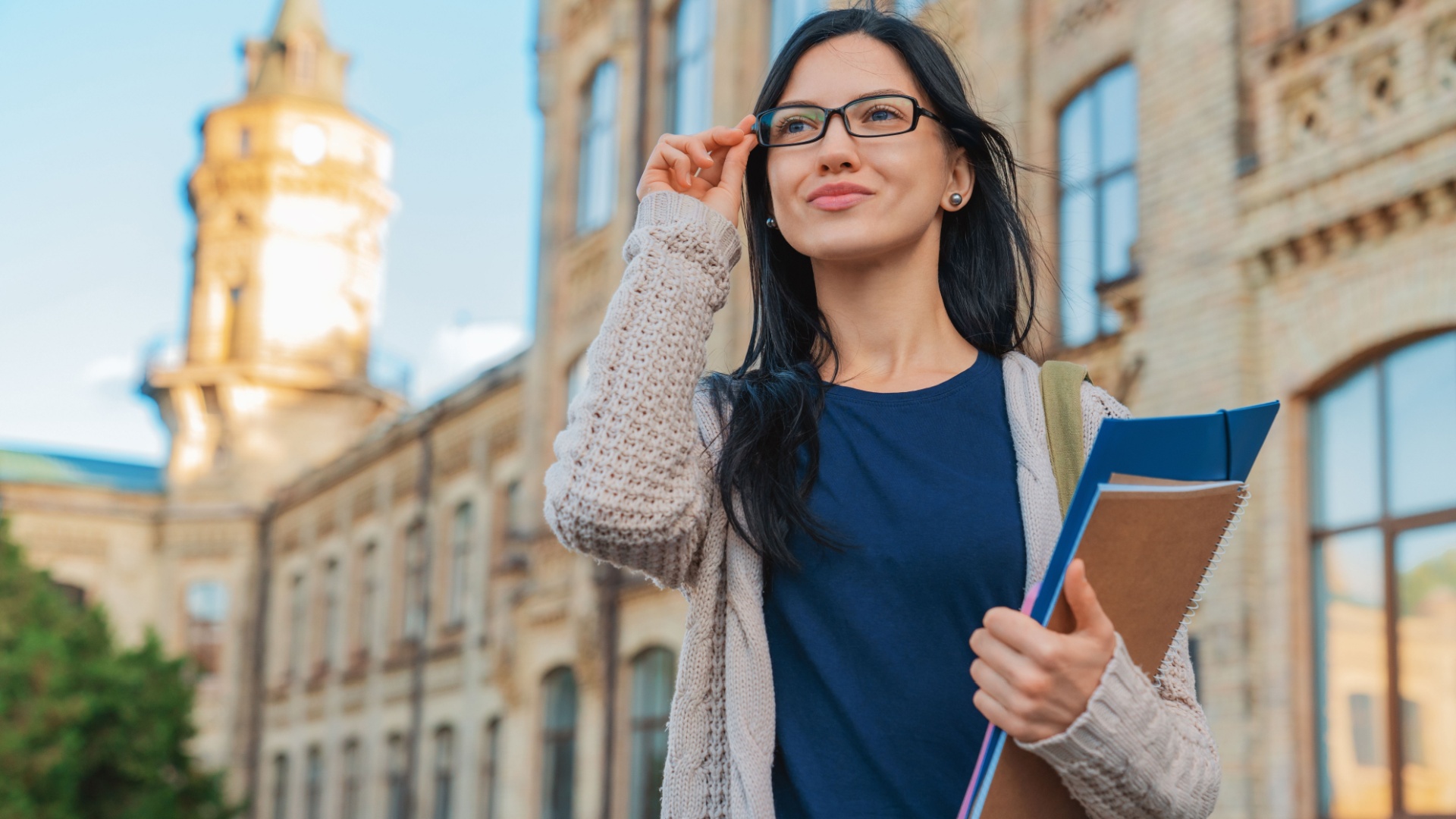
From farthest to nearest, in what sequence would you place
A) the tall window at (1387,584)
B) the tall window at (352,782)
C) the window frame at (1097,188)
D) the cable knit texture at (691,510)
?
the tall window at (352,782) → the window frame at (1097,188) → the tall window at (1387,584) → the cable knit texture at (691,510)

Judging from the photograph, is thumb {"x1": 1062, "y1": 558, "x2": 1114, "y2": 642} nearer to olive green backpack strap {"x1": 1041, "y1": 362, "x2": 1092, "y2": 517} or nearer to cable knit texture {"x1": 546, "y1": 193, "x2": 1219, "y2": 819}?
cable knit texture {"x1": 546, "y1": 193, "x2": 1219, "y2": 819}

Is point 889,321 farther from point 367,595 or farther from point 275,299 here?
point 275,299

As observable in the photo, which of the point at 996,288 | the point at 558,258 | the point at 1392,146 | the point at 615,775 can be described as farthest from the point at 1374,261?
the point at 558,258

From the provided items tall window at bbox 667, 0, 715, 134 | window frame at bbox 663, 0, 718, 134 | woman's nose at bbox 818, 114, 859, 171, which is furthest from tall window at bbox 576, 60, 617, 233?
woman's nose at bbox 818, 114, 859, 171

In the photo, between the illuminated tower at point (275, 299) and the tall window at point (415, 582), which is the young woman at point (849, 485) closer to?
the tall window at point (415, 582)

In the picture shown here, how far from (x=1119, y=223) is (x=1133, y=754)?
996cm

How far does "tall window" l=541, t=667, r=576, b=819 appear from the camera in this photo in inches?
801

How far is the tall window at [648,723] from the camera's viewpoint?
17906mm

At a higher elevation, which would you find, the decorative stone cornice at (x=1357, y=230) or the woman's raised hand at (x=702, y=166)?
the decorative stone cornice at (x=1357, y=230)

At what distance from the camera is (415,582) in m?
27.8

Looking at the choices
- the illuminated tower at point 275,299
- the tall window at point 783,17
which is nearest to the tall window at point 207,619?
the illuminated tower at point 275,299

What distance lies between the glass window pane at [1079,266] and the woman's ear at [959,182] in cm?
879

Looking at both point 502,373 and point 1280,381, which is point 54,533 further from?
point 1280,381

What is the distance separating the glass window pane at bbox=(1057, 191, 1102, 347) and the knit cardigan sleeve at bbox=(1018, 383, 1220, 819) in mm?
9305
